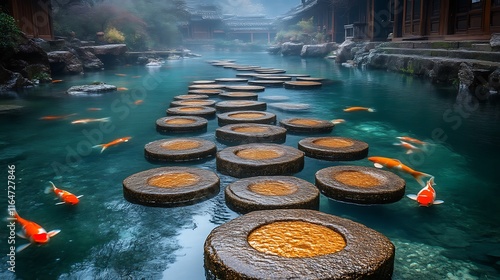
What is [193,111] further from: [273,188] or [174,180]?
[273,188]

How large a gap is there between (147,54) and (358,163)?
28570 millimetres

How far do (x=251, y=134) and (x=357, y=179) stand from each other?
2.34 meters

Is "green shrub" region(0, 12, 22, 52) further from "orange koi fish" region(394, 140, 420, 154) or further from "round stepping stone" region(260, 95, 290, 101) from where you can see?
"orange koi fish" region(394, 140, 420, 154)

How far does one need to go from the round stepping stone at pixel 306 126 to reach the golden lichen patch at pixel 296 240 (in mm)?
4143

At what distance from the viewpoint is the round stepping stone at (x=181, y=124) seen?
7406 millimetres

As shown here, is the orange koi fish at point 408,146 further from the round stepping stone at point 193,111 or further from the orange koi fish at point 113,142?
the orange koi fish at point 113,142

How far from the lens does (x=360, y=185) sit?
441 cm

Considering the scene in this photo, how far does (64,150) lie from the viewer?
6730 mm

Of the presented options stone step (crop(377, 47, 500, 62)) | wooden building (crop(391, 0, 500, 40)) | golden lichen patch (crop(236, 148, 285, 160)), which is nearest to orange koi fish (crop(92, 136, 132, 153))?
golden lichen patch (crop(236, 148, 285, 160))

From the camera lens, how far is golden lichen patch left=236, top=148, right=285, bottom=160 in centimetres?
531

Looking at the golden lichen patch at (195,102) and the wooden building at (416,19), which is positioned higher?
the wooden building at (416,19)

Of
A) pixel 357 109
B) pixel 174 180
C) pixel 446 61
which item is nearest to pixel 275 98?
pixel 357 109

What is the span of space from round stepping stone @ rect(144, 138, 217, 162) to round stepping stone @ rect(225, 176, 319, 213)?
1.45 metres

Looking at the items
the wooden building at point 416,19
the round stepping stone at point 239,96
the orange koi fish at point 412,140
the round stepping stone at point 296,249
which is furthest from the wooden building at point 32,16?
the wooden building at point 416,19
